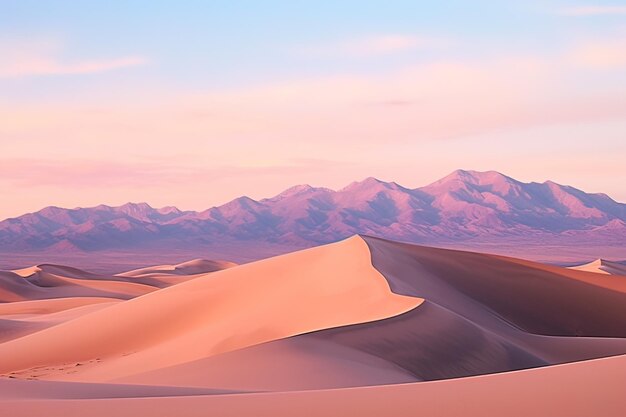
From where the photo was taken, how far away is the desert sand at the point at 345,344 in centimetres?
553

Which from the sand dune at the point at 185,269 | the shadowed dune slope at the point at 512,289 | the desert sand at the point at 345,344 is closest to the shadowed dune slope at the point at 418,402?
the desert sand at the point at 345,344

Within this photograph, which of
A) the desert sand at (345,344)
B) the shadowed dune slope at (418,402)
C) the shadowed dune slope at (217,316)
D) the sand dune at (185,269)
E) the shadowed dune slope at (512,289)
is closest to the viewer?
the shadowed dune slope at (418,402)

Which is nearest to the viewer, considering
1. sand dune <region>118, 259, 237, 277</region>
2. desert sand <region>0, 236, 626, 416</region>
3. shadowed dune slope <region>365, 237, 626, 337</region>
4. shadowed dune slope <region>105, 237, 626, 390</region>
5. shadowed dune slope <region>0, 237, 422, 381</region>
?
desert sand <region>0, 236, 626, 416</region>

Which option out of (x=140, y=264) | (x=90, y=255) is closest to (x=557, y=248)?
(x=140, y=264)

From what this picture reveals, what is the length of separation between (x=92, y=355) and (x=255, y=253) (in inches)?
6120

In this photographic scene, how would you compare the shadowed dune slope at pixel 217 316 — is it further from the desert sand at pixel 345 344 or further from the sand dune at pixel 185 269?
the sand dune at pixel 185 269

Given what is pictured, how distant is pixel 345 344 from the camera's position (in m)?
13.1

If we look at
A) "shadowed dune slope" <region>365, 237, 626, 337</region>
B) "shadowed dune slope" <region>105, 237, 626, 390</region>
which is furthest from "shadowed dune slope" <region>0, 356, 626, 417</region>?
"shadowed dune slope" <region>365, 237, 626, 337</region>

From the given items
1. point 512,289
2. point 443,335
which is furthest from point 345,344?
point 512,289

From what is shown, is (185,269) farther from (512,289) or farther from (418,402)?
(418,402)

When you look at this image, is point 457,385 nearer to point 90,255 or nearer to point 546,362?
point 546,362

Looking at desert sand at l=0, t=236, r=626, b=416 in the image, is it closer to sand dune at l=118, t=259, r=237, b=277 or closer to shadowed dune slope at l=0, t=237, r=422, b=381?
shadowed dune slope at l=0, t=237, r=422, b=381

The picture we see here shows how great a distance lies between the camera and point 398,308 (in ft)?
54.8

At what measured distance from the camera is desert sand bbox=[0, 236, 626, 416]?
5.53 meters
